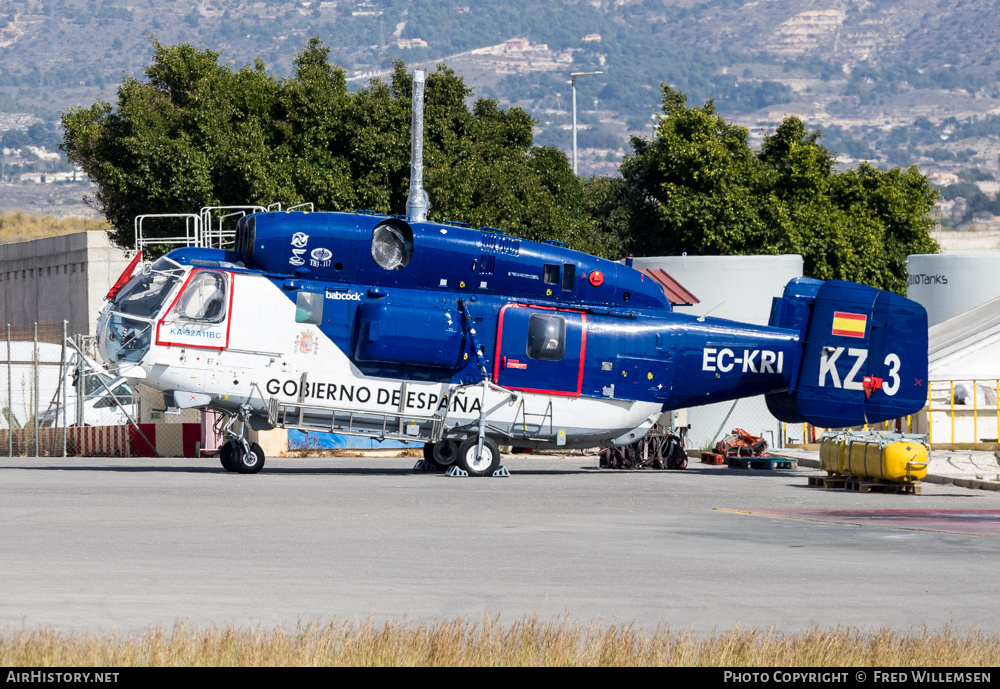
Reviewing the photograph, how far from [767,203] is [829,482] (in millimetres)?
38606

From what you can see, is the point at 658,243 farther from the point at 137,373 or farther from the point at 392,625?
the point at 392,625

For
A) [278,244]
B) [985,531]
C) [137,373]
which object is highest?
[278,244]

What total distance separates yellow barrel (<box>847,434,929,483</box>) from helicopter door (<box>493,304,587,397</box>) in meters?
5.32

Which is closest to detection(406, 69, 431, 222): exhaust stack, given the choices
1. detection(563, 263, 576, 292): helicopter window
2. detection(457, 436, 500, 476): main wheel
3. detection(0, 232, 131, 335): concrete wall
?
detection(563, 263, 576, 292): helicopter window

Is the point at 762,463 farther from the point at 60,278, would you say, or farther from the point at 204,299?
the point at 60,278

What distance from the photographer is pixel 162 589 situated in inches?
433

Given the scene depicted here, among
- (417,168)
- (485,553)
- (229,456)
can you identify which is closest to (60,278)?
(417,168)

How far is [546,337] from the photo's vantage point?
81.4ft

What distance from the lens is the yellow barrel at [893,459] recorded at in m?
22.4

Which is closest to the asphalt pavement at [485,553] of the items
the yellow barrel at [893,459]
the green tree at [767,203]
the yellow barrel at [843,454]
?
the yellow barrel at [893,459]

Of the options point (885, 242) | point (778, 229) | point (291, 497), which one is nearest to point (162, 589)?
point (291, 497)

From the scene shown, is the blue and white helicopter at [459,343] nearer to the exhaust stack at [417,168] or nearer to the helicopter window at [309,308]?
the helicopter window at [309,308]

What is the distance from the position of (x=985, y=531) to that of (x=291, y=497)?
9.33 meters
